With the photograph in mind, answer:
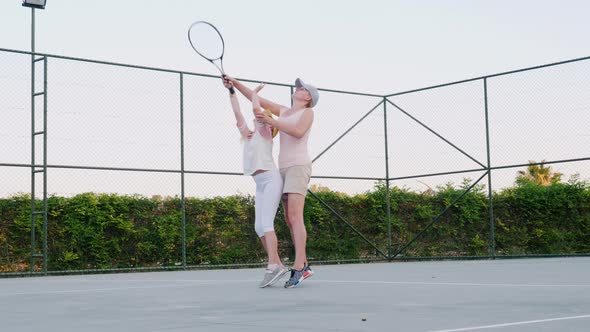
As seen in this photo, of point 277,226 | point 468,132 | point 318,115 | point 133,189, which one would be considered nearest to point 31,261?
point 133,189

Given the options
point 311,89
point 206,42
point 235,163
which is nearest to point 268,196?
point 311,89

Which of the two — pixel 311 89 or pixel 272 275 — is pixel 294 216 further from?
pixel 311 89

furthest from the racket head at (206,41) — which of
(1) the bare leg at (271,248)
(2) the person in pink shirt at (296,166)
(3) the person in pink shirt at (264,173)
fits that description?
(1) the bare leg at (271,248)

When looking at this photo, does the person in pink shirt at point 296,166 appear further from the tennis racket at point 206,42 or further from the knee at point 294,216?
the tennis racket at point 206,42

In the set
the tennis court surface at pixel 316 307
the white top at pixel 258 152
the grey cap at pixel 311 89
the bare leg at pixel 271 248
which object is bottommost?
the tennis court surface at pixel 316 307

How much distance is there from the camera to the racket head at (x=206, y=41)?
727cm

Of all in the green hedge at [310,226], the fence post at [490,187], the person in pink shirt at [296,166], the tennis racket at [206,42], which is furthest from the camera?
the fence post at [490,187]

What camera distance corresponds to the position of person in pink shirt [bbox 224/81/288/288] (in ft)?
20.5

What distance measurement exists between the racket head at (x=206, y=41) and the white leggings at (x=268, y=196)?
1.42 m

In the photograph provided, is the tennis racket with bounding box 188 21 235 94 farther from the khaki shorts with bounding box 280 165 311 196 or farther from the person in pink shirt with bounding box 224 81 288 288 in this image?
the khaki shorts with bounding box 280 165 311 196

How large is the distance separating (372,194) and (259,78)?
2.65m

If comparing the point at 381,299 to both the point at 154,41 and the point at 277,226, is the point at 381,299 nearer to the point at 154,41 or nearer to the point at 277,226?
the point at 277,226

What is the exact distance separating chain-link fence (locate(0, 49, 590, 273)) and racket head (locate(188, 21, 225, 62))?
3206 millimetres

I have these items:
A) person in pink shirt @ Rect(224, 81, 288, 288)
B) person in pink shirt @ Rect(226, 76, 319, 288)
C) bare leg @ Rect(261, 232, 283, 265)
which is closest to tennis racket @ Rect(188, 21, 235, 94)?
person in pink shirt @ Rect(226, 76, 319, 288)
